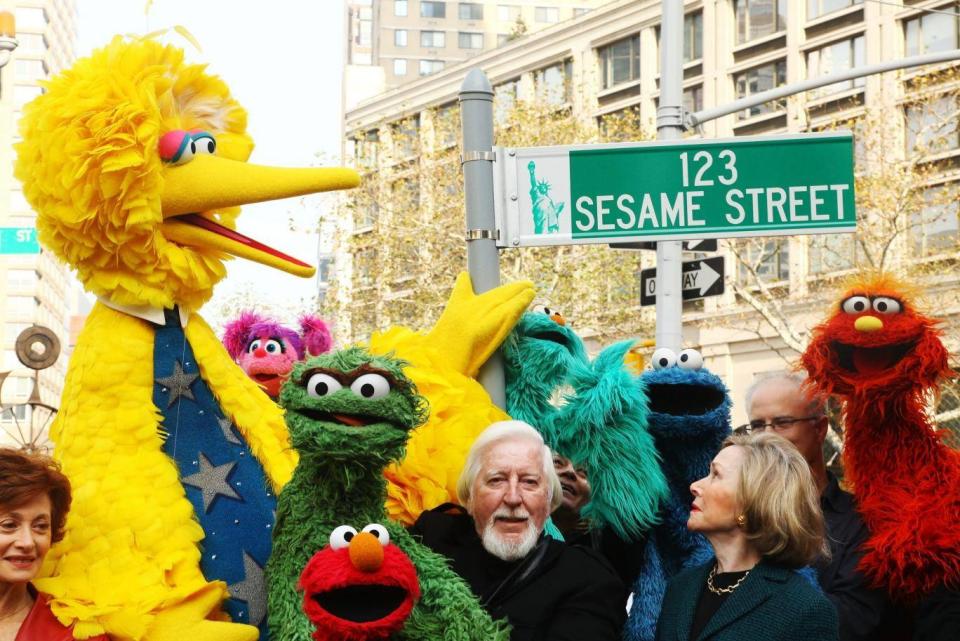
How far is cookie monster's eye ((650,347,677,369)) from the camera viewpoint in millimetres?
3922

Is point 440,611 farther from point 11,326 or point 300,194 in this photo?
point 11,326

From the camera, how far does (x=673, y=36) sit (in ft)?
26.2

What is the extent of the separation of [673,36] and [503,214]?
4362mm

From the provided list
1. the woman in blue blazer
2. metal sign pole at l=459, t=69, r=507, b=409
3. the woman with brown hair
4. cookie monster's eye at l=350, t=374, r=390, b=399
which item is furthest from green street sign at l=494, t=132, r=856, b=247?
the woman with brown hair

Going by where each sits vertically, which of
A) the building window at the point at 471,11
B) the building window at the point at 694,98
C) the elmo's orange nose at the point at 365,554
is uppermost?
the building window at the point at 471,11

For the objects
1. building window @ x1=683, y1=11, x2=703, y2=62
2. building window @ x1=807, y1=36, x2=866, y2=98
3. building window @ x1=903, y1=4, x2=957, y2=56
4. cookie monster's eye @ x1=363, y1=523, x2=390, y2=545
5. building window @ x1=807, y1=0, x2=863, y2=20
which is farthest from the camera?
building window @ x1=683, y1=11, x2=703, y2=62

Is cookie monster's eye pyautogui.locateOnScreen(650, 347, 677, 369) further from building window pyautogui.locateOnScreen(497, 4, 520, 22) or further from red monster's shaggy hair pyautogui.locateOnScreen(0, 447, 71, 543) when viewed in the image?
building window pyautogui.locateOnScreen(497, 4, 520, 22)

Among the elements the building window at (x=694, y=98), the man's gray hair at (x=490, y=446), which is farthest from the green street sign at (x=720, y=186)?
the building window at (x=694, y=98)

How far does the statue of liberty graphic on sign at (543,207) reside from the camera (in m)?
4.07

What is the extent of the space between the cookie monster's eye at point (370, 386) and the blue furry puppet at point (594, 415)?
1089 mm

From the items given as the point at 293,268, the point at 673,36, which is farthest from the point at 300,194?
the point at 673,36

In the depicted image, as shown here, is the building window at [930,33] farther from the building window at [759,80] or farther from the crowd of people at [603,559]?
the crowd of people at [603,559]

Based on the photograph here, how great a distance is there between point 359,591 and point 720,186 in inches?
86.9

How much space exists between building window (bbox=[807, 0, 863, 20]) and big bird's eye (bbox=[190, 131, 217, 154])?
27.8 metres
